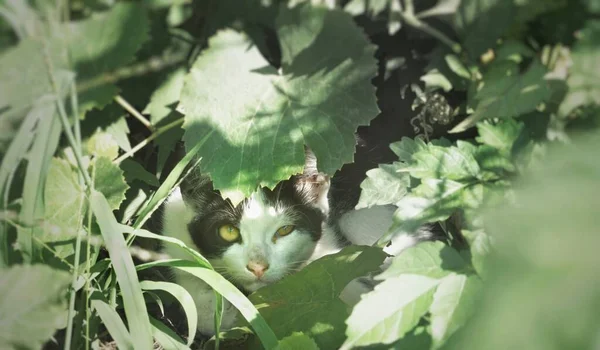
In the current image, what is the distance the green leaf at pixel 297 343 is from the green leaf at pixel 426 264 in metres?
0.16

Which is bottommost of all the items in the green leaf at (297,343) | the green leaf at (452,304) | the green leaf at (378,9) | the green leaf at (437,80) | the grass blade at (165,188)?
the green leaf at (297,343)

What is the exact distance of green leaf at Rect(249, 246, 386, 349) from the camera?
2.28ft

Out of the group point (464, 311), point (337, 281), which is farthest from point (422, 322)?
point (337, 281)

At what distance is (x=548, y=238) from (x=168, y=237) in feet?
1.89

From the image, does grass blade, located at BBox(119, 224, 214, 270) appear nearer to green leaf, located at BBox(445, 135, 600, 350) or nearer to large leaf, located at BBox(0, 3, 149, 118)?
large leaf, located at BBox(0, 3, 149, 118)

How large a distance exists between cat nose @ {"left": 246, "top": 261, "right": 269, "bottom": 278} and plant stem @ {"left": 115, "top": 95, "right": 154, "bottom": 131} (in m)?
0.27

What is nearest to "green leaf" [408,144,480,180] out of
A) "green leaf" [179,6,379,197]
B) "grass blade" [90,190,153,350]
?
"green leaf" [179,6,379,197]

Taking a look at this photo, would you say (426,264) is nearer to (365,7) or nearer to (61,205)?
(365,7)

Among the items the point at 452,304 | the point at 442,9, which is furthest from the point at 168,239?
the point at 442,9

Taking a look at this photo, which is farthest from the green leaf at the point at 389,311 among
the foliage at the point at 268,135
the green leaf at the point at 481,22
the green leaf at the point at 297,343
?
the green leaf at the point at 481,22

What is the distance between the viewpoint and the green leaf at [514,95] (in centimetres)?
65

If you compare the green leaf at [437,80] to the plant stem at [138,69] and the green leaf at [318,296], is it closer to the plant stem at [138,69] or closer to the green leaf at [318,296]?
the green leaf at [318,296]

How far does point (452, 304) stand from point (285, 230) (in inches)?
13.2

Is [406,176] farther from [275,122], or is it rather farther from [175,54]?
[175,54]
